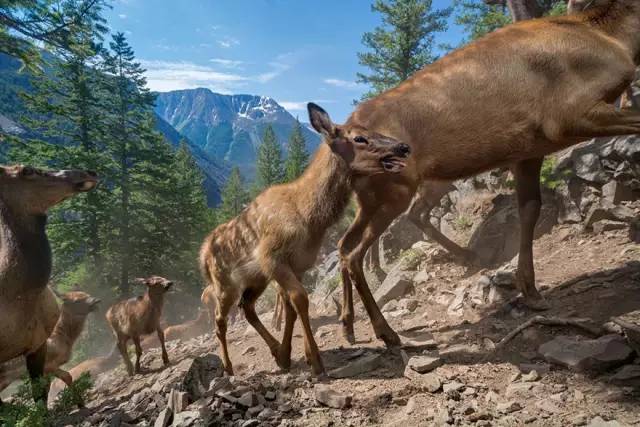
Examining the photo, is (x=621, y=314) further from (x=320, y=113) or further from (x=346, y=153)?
(x=320, y=113)

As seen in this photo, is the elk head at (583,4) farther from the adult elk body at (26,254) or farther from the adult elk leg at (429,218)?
the adult elk body at (26,254)

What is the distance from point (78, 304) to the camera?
8.47 m

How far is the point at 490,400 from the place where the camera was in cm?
288

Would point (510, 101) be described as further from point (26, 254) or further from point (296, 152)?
point (296, 152)

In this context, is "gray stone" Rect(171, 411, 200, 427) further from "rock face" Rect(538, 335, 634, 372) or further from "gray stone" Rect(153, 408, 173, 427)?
"rock face" Rect(538, 335, 634, 372)

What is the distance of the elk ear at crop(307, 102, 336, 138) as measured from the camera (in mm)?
4527

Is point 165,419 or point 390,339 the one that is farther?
point 390,339

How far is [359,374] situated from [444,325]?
5.42 feet

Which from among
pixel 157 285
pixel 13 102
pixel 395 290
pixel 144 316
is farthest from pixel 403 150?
pixel 13 102

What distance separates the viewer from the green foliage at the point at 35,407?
3150 mm

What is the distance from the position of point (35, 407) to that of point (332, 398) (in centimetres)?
237

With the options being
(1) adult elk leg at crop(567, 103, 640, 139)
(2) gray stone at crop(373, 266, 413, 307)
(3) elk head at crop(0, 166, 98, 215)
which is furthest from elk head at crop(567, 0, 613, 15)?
(3) elk head at crop(0, 166, 98, 215)

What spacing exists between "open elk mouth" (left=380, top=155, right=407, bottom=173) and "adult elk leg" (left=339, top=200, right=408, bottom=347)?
468mm

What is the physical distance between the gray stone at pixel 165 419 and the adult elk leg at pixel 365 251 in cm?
212
